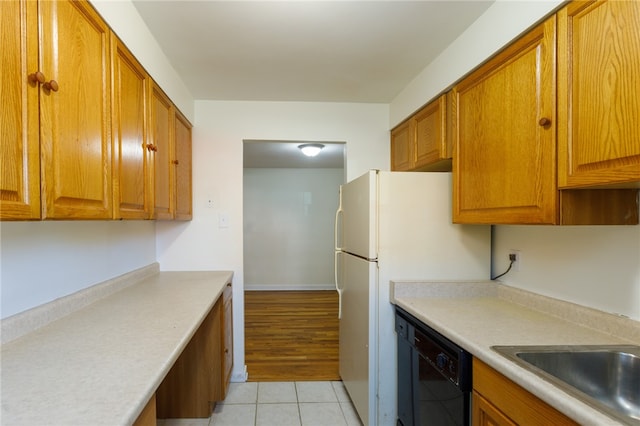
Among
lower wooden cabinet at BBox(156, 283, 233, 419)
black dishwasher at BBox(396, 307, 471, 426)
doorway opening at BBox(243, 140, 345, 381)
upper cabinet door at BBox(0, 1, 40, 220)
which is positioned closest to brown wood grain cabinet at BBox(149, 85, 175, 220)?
lower wooden cabinet at BBox(156, 283, 233, 419)

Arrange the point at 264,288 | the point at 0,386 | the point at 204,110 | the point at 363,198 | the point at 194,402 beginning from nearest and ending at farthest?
the point at 0,386 < the point at 363,198 < the point at 194,402 < the point at 204,110 < the point at 264,288

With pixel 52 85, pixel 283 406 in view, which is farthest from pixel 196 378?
pixel 52 85

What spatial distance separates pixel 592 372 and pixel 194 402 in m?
2.16

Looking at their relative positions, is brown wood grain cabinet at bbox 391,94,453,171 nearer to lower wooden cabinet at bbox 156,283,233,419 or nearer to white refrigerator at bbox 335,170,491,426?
white refrigerator at bbox 335,170,491,426

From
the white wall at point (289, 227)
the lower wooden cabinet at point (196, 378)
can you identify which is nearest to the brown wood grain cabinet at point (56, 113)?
the lower wooden cabinet at point (196, 378)

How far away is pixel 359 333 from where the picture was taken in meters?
2.02

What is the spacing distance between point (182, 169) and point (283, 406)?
1.87 metres

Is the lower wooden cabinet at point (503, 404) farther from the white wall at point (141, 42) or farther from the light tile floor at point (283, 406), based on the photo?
the white wall at point (141, 42)

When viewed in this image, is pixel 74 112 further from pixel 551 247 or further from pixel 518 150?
pixel 551 247

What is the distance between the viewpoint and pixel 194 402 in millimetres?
2098

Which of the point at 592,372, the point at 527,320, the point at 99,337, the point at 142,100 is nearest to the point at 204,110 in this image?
the point at 142,100

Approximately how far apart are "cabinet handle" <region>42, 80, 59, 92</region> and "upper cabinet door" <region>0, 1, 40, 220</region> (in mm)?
28

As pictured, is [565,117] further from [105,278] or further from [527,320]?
[105,278]

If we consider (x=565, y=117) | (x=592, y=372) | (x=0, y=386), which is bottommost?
(x=592, y=372)
